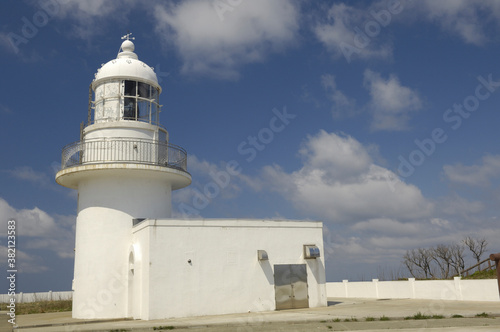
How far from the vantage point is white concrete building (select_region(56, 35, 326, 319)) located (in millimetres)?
17828

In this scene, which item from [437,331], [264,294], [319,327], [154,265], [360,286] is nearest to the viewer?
[437,331]

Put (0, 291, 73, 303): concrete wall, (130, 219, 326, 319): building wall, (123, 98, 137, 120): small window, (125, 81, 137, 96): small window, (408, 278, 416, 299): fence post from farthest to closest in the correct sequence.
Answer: (0, 291, 73, 303): concrete wall < (408, 278, 416, 299): fence post < (125, 81, 137, 96): small window < (123, 98, 137, 120): small window < (130, 219, 326, 319): building wall

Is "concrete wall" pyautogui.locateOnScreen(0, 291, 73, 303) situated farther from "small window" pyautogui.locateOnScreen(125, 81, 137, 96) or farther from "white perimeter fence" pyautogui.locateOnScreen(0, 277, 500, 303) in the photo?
"small window" pyautogui.locateOnScreen(125, 81, 137, 96)

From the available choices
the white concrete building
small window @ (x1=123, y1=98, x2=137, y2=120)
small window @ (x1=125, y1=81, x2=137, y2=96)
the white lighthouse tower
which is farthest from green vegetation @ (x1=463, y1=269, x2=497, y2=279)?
small window @ (x1=125, y1=81, x2=137, y2=96)

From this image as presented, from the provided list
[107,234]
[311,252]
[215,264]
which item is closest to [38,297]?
[107,234]

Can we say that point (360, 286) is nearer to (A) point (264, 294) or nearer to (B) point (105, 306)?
(A) point (264, 294)

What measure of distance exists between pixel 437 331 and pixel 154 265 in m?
9.94

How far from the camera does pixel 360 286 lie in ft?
90.8

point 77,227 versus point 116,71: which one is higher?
point 116,71

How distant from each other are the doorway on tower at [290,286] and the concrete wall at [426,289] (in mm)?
Answer: 7205

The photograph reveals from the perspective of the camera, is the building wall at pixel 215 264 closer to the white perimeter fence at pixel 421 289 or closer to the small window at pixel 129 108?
the small window at pixel 129 108

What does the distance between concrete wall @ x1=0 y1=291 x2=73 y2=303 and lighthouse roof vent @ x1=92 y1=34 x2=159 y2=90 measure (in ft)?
66.8

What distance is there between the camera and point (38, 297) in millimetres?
35125

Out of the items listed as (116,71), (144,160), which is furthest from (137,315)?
(116,71)
